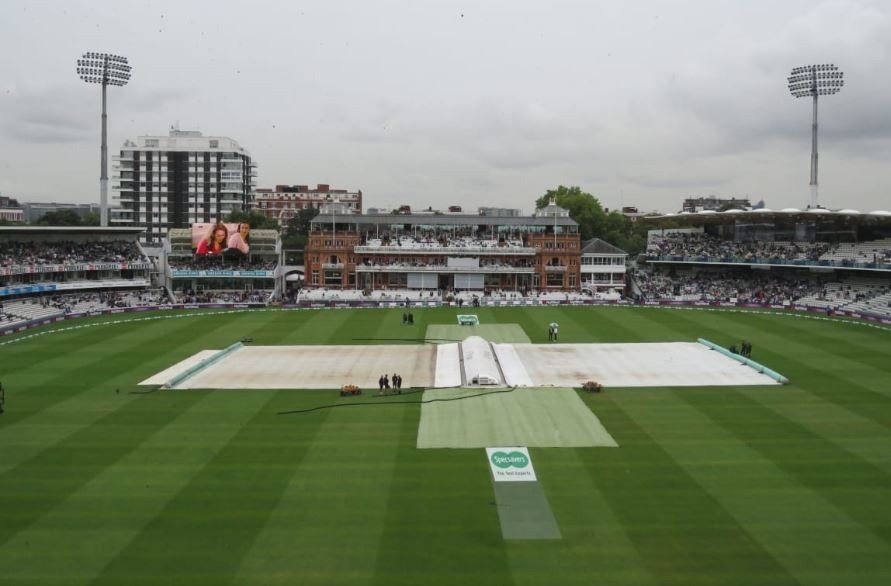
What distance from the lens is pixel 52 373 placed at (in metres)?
32.9

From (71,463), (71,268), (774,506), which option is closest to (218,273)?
(71,268)

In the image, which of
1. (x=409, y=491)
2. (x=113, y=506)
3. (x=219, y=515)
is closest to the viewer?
(x=219, y=515)

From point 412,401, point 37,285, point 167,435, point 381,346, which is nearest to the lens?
point 167,435

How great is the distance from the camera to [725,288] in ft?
225

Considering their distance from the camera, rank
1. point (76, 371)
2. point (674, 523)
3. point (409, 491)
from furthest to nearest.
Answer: point (76, 371) → point (409, 491) → point (674, 523)

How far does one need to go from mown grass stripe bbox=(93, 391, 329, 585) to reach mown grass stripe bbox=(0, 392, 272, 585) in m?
0.36

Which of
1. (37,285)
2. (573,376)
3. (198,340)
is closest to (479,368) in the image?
(573,376)

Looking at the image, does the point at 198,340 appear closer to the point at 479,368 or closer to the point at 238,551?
the point at 479,368

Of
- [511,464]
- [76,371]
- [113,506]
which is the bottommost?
[113,506]

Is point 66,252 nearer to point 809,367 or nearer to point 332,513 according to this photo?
point 332,513

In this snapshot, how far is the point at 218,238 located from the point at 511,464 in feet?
177

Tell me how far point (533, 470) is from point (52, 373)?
23.7 m

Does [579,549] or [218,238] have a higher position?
[218,238]

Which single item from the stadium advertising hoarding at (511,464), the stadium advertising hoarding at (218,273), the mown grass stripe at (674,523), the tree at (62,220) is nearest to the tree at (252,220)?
the tree at (62,220)
